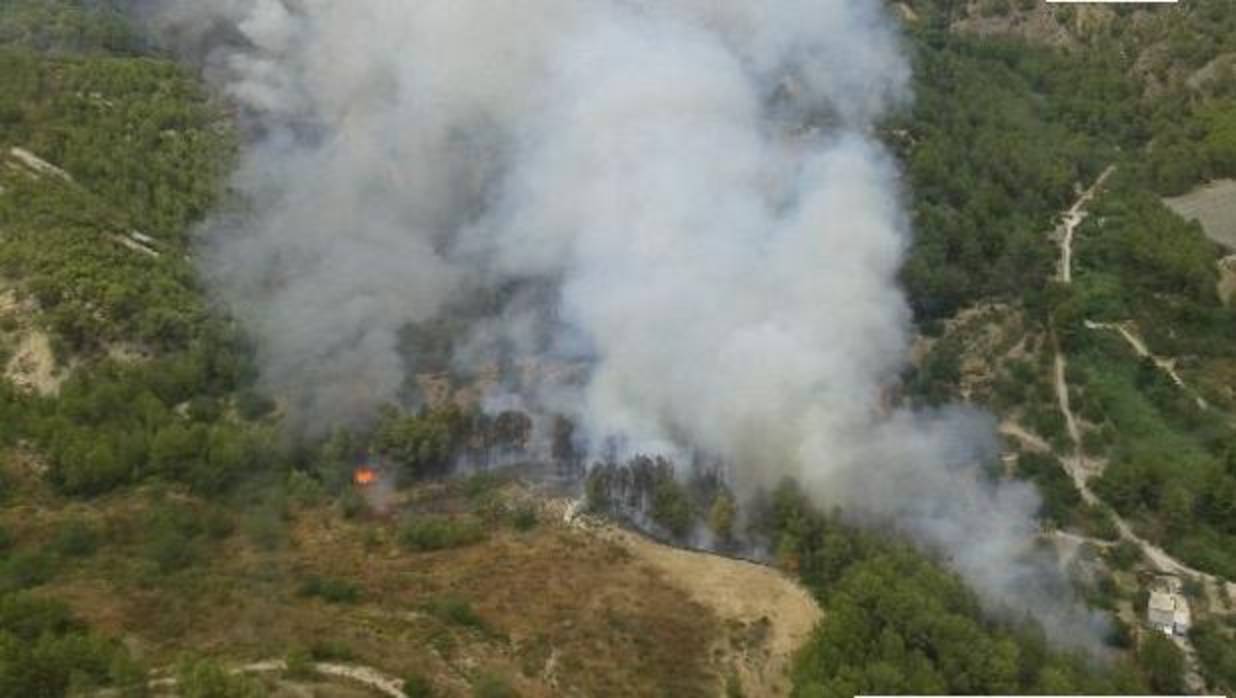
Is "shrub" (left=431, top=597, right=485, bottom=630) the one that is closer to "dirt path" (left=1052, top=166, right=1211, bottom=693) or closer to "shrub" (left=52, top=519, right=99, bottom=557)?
"shrub" (left=52, top=519, right=99, bottom=557)

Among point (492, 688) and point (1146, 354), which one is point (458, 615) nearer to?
point (492, 688)

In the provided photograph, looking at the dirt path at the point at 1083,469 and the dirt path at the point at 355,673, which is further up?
the dirt path at the point at 1083,469

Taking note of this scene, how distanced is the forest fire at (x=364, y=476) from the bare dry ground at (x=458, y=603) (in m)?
1.67

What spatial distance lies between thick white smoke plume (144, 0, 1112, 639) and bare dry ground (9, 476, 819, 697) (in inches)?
201

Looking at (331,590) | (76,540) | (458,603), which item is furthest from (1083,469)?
(76,540)

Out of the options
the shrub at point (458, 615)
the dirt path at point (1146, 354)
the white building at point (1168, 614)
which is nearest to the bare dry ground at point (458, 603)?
the shrub at point (458, 615)

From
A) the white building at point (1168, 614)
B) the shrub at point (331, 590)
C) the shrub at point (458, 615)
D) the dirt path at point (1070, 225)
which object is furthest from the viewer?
the dirt path at point (1070, 225)

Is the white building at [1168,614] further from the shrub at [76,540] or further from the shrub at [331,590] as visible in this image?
Answer: the shrub at [76,540]

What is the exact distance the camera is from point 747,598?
125ft

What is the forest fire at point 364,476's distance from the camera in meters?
43.6

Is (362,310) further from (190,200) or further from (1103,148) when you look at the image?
(1103,148)

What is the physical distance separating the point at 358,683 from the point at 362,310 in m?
20.7

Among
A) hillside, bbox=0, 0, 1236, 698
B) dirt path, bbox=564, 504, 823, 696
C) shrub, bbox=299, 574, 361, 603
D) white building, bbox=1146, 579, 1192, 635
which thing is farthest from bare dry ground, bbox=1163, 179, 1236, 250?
shrub, bbox=299, 574, 361, 603

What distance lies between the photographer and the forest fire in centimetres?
4356
